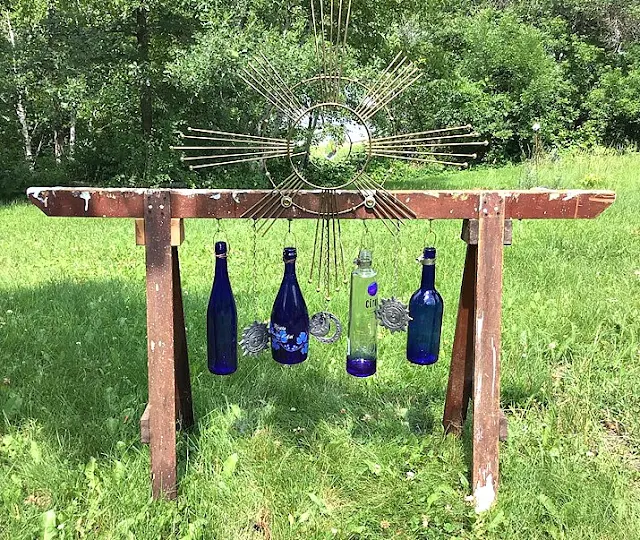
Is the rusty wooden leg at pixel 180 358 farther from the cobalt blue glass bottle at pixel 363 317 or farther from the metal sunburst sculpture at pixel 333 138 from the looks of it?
the cobalt blue glass bottle at pixel 363 317

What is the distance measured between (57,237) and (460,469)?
5684mm

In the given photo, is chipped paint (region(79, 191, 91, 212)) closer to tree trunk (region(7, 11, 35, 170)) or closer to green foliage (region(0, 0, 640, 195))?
green foliage (region(0, 0, 640, 195))

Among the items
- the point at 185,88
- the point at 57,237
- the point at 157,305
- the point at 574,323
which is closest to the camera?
the point at 157,305

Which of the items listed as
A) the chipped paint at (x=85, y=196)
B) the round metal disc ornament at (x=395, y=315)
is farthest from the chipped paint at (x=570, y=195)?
the chipped paint at (x=85, y=196)

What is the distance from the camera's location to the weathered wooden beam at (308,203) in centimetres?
185

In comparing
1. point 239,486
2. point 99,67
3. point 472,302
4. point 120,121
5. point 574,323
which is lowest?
point 239,486

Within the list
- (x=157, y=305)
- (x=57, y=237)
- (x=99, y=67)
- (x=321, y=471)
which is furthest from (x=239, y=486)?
(x=99, y=67)

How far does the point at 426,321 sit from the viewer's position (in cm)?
207

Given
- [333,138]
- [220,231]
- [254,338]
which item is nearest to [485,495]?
[254,338]

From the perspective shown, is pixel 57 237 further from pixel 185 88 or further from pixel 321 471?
pixel 321 471

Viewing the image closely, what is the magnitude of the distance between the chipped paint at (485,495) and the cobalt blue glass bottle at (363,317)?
56 centimetres

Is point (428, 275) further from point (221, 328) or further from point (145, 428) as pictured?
point (145, 428)

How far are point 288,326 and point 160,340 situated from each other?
434 mm

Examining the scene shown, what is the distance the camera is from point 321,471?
7.42 ft
